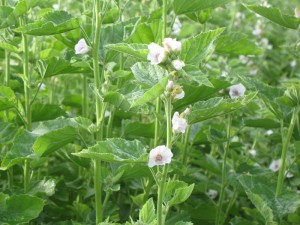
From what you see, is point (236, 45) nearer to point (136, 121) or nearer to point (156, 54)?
point (136, 121)

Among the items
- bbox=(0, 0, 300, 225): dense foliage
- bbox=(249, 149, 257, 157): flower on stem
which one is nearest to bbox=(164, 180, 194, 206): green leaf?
bbox=(0, 0, 300, 225): dense foliage

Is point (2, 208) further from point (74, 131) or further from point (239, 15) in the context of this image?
point (239, 15)

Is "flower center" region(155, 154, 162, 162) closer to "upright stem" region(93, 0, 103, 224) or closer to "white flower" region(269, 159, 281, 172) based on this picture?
"upright stem" region(93, 0, 103, 224)

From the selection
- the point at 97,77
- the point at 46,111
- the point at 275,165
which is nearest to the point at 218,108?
the point at 97,77

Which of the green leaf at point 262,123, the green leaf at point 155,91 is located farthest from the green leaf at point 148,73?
the green leaf at point 262,123

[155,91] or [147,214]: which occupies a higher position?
[155,91]

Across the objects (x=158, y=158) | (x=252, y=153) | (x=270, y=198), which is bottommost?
(x=252, y=153)

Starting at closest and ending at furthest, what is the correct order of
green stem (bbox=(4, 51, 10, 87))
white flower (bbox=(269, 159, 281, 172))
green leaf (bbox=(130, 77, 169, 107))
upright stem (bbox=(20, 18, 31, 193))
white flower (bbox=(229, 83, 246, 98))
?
green leaf (bbox=(130, 77, 169, 107)) < upright stem (bbox=(20, 18, 31, 193)) < white flower (bbox=(229, 83, 246, 98)) < green stem (bbox=(4, 51, 10, 87)) < white flower (bbox=(269, 159, 281, 172))
